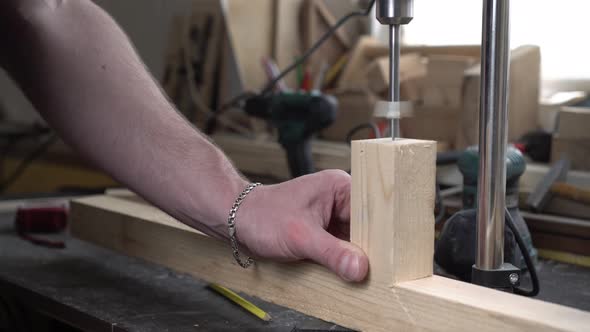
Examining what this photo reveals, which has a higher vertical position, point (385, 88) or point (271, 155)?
point (385, 88)

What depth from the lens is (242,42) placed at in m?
1.98

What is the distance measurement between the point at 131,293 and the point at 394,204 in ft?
1.33

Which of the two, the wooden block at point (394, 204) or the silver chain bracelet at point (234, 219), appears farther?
the silver chain bracelet at point (234, 219)

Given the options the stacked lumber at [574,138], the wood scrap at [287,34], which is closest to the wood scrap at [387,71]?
the wood scrap at [287,34]

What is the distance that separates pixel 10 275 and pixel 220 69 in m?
1.25

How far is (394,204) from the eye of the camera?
682 millimetres

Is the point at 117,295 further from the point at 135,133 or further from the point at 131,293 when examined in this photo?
the point at 135,133

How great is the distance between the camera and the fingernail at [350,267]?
705mm

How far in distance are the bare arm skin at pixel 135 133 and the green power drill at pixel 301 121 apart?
1.58ft

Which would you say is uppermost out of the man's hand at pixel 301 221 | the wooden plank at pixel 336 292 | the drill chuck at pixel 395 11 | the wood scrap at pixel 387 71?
the drill chuck at pixel 395 11

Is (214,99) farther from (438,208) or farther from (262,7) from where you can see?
(438,208)

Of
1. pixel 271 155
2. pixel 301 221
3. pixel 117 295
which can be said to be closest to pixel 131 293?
pixel 117 295

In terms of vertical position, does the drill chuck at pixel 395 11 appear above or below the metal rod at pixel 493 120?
above

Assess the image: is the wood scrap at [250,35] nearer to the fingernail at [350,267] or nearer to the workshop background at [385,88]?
the workshop background at [385,88]
